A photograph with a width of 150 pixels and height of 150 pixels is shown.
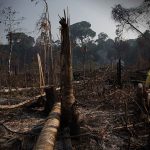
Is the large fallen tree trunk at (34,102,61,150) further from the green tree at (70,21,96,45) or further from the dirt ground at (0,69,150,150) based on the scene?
the green tree at (70,21,96,45)

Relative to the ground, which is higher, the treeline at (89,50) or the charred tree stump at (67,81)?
the treeline at (89,50)

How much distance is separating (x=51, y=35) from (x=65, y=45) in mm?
15988

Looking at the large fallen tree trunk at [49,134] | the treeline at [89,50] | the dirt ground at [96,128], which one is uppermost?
the treeline at [89,50]

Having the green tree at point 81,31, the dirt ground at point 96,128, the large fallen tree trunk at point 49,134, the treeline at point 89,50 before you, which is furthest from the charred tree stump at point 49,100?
the green tree at point 81,31

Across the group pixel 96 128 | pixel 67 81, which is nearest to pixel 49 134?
pixel 67 81

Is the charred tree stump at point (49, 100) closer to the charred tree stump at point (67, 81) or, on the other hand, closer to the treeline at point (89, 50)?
the charred tree stump at point (67, 81)

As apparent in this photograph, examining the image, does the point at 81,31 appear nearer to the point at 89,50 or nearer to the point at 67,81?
the point at 89,50

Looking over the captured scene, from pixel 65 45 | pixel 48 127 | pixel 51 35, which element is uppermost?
pixel 51 35

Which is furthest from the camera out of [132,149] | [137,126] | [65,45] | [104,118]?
[104,118]

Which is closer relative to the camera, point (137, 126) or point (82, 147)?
point (82, 147)

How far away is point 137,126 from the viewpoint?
6773 millimetres

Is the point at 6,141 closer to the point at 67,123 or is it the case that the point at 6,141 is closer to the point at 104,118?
the point at 67,123

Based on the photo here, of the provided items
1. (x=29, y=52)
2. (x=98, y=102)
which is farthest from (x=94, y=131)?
(x=29, y=52)

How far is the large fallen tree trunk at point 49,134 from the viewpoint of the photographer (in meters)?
4.64
